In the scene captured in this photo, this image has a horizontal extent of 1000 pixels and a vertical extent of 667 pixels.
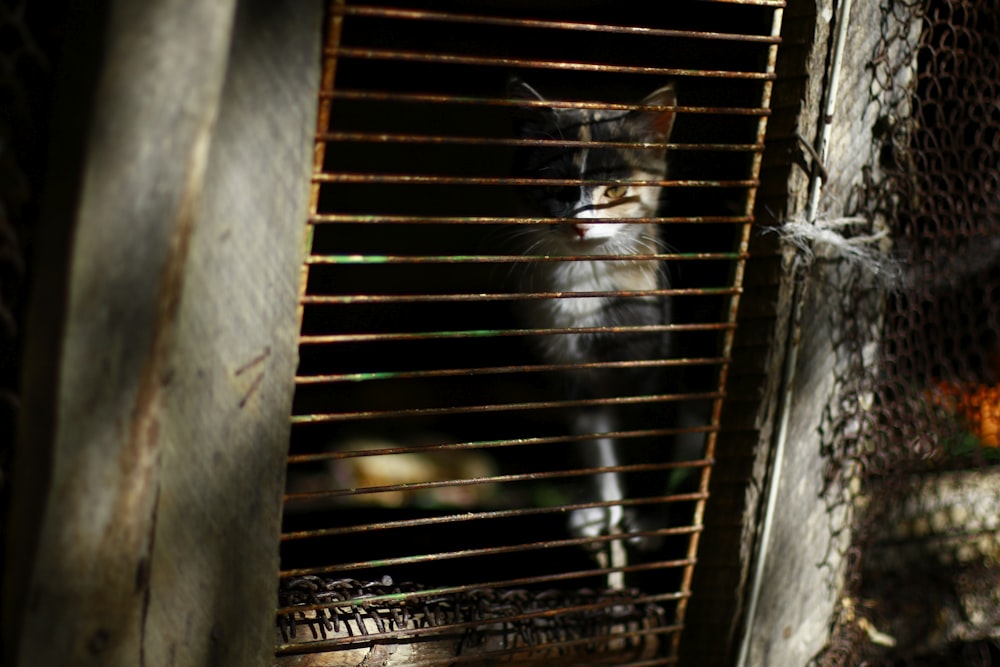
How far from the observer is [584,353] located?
206 cm

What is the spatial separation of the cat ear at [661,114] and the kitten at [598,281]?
0.09ft

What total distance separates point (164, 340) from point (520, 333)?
58 cm

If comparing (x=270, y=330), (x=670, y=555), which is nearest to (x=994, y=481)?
(x=670, y=555)

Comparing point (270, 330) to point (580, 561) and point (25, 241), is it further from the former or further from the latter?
point (580, 561)

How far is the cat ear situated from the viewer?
1.85 m

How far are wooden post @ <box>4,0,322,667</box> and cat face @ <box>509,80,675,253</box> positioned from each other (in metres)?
0.97

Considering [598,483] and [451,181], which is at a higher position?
[451,181]

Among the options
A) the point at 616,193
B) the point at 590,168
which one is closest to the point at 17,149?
the point at 590,168

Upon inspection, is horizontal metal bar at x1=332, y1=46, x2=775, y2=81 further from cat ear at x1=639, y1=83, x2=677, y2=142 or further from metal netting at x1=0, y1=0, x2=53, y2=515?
cat ear at x1=639, y1=83, x2=677, y2=142

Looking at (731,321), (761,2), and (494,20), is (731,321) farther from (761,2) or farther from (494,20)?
(494,20)

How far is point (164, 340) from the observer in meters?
0.89

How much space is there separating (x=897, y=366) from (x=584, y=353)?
2.40 ft

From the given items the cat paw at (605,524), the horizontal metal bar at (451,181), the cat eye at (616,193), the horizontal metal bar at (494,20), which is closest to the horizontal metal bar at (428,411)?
the horizontal metal bar at (451,181)

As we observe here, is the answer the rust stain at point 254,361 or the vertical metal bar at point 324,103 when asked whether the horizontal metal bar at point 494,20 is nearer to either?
the vertical metal bar at point 324,103
